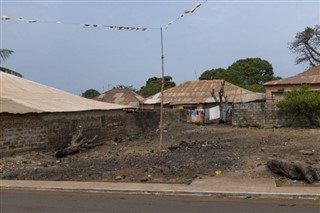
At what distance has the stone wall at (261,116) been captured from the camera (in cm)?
2838

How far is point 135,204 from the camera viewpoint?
346 inches

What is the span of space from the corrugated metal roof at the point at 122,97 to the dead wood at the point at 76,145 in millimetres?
21416

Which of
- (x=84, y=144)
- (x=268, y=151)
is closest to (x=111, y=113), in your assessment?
(x=84, y=144)

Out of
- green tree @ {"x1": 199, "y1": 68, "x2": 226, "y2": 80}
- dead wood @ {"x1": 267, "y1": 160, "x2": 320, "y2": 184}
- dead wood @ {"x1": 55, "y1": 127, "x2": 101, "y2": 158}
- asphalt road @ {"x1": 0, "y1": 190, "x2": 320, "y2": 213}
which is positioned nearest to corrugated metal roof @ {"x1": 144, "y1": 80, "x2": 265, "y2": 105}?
green tree @ {"x1": 199, "y1": 68, "x2": 226, "y2": 80}

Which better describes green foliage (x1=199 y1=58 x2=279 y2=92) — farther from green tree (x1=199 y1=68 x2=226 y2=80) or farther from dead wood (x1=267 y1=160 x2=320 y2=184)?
dead wood (x1=267 y1=160 x2=320 y2=184)

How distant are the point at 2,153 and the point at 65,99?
26.3 ft

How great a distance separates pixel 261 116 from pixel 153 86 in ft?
100

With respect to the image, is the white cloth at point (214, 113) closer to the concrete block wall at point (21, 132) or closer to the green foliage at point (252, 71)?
the concrete block wall at point (21, 132)

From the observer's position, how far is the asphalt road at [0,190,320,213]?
8.10 meters

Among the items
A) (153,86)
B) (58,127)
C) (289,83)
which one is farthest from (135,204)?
(153,86)

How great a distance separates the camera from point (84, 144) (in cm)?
1997

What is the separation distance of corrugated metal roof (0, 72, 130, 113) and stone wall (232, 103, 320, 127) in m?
8.85

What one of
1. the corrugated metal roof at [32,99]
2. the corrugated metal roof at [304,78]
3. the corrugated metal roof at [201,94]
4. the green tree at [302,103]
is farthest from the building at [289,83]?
the corrugated metal roof at [32,99]

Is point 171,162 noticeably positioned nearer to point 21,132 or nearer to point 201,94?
point 21,132
